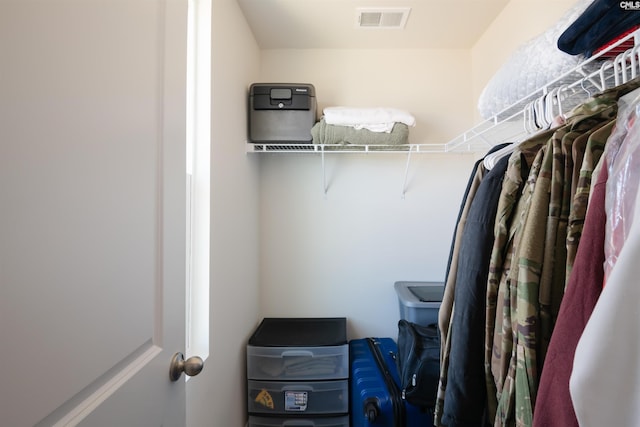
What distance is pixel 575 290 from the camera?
43 cm

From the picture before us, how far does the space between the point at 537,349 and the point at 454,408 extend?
0.26m

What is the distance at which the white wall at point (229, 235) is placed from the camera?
1.06 metres

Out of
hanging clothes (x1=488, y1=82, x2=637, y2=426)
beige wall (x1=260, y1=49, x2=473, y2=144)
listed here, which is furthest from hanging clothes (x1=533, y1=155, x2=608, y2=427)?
beige wall (x1=260, y1=49, x2=473, y2=144)

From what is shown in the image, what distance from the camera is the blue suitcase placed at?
3.62ft

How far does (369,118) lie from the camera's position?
1.42m

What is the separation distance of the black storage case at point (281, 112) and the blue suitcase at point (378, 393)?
1.21 m

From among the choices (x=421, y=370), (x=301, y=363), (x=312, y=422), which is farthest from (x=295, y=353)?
(x=421, y=370)

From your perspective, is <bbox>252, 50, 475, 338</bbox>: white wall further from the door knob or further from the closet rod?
the door knob

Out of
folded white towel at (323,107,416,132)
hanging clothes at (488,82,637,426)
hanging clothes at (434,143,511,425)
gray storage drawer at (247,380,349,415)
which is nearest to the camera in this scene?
hanging clothes at (488,82,637,426)

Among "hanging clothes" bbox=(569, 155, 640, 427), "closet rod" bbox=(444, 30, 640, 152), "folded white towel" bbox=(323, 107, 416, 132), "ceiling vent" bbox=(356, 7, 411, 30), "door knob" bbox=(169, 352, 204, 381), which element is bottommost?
"door knob" bbox=(169, 352, 204, 381)

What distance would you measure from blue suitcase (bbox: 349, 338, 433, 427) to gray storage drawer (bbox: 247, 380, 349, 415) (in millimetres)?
61

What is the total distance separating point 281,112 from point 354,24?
25.1 inches

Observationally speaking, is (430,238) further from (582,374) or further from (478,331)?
(582,374)

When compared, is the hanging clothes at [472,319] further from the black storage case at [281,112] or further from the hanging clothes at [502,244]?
the black storage case at [281,112]
